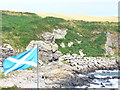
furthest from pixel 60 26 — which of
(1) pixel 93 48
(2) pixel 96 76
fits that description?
(2) pixel 96 76

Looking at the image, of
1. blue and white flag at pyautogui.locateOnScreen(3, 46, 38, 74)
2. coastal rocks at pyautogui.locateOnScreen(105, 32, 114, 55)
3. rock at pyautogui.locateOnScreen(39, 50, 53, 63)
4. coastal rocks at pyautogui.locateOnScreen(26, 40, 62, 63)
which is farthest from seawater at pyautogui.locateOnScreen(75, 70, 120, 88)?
coastal rocks at pyautogui.locateOnScreen(105, 32, 114, 55)

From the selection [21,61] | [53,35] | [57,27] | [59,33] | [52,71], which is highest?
[57,27]

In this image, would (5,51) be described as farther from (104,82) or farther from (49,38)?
(104,82)

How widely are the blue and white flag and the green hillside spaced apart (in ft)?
158

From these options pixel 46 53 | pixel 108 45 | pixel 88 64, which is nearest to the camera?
pixel 88 64

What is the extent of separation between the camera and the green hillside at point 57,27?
241 feet

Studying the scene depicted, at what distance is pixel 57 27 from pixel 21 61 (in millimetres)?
70660

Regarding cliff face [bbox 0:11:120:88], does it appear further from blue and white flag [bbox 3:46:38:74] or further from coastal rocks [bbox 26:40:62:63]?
blue and white flag [bbox 3:46:38:74]

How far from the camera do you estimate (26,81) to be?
127 feet

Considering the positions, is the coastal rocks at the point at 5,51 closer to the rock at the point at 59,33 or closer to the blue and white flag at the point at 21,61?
the rock at the point at 59,33

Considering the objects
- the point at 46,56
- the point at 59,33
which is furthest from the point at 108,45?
the point at 46,56

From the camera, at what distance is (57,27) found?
88.8 m

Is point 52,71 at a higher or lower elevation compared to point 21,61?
lower

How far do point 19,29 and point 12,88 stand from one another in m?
50.7
